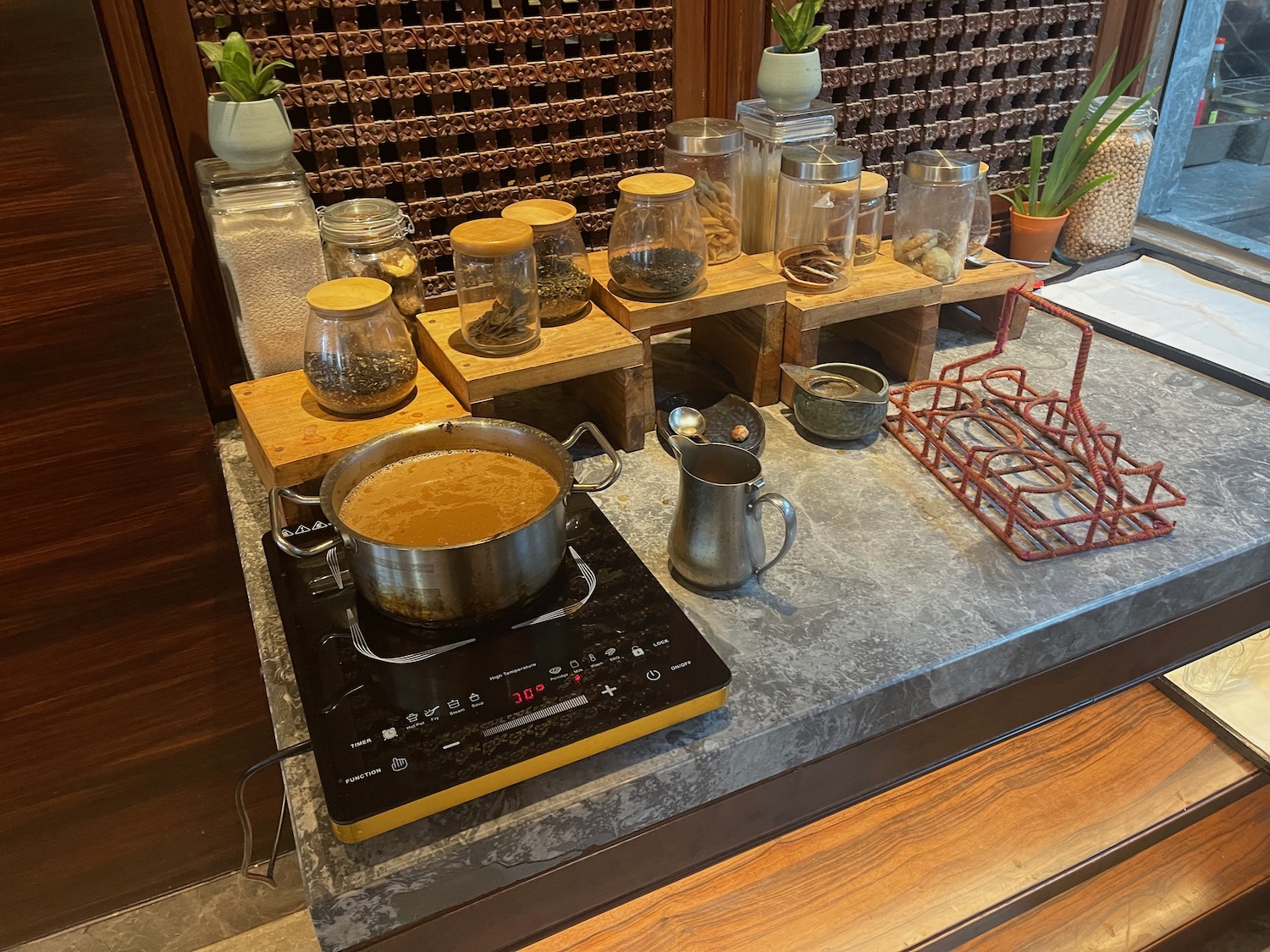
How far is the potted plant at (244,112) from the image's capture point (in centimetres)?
101

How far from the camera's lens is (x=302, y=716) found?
0.85 meters

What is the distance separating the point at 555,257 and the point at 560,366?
6.3 inches

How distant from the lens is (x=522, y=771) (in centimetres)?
76

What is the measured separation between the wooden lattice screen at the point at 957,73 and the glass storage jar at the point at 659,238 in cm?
43

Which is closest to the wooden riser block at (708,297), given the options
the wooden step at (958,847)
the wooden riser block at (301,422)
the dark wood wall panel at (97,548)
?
the wooden riser block at (301,422)

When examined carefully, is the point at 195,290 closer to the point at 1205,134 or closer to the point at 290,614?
the point at 290,614

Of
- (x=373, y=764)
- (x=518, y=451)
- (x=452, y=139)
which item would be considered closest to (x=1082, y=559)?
(x=518, y=451)

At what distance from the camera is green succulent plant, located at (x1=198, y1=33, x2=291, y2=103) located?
996 mm

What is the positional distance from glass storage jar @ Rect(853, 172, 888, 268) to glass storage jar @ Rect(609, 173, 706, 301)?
28cm

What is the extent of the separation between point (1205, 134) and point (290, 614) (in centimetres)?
188

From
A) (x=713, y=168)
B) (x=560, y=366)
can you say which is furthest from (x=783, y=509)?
(x=713, y=168)

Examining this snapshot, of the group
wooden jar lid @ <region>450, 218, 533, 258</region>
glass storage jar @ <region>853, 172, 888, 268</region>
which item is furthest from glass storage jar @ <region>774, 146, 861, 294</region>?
wooden jar lid @ <region>450, 218, 533, 258</region>

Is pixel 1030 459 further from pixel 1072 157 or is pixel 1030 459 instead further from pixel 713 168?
pixel 1072 157

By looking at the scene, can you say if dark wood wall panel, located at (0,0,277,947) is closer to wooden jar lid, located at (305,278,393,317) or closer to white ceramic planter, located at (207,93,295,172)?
white ceramic planter, located at (207,93,295,172)
